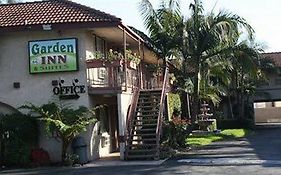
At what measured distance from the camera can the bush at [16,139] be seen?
18.2 meters

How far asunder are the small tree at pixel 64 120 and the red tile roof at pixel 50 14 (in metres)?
3.20

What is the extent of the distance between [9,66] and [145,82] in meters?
9.01

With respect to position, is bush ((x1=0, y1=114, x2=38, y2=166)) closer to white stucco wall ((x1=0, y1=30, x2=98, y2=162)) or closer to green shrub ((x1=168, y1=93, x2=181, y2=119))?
white stucco wall ((x1=0, y1=30, x2=98, y2=162))

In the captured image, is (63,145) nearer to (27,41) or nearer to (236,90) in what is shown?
(27,41)

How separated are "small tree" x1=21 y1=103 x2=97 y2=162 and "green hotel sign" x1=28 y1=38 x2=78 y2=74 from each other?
1.59 meters

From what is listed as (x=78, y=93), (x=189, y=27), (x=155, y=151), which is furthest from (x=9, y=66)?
(x=189, y=27)

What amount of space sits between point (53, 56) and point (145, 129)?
4.49m

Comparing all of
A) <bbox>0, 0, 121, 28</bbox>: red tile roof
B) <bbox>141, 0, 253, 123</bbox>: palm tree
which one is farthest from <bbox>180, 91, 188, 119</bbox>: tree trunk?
<bbox>0, 0, 121, 28</bbox>: red tile roof

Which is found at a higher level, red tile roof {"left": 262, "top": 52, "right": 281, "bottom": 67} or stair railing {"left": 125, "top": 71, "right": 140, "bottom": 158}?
red tile roof {"left": 262, "top": 52, "right": 281, "bottom": 67}

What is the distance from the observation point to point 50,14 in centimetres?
A: 1994

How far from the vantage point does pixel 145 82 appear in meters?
26.8

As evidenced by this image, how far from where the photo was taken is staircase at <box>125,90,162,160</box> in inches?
733

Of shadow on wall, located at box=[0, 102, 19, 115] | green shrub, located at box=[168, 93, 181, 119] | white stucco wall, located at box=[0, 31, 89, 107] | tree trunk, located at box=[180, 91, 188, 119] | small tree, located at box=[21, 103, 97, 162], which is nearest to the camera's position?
small tree, located at box=[21, 103, 97, 162]

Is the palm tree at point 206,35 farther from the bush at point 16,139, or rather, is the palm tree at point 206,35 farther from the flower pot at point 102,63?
the bush at point 16,139
